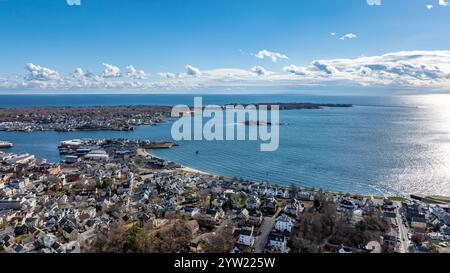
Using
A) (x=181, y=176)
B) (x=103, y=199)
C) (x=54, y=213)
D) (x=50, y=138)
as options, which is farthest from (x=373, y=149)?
(x=50, y=138)

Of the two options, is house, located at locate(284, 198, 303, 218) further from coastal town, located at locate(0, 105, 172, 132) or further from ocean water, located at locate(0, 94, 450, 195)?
coastal town, located at locate(0, 105, 172, 132)

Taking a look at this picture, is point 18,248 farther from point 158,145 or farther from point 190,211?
point 158,145

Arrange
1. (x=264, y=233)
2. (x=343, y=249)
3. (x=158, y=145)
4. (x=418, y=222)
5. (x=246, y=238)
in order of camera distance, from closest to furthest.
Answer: (x=343, y=249)
(x=246, y=238)
(x=264, y=233)
(x=418, y=222)
(x=158, y=145)

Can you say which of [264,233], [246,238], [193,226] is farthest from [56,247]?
[264,233]

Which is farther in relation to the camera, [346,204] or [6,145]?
[6,145]

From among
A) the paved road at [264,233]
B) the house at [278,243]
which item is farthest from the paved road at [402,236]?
the paved road at [264,233]

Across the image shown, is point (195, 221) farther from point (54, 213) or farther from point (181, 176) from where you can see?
point (181, 176)

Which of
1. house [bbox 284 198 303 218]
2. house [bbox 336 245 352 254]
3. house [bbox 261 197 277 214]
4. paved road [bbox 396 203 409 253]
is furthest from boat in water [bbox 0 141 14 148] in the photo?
paved road [bbox 396 203 409 253]
